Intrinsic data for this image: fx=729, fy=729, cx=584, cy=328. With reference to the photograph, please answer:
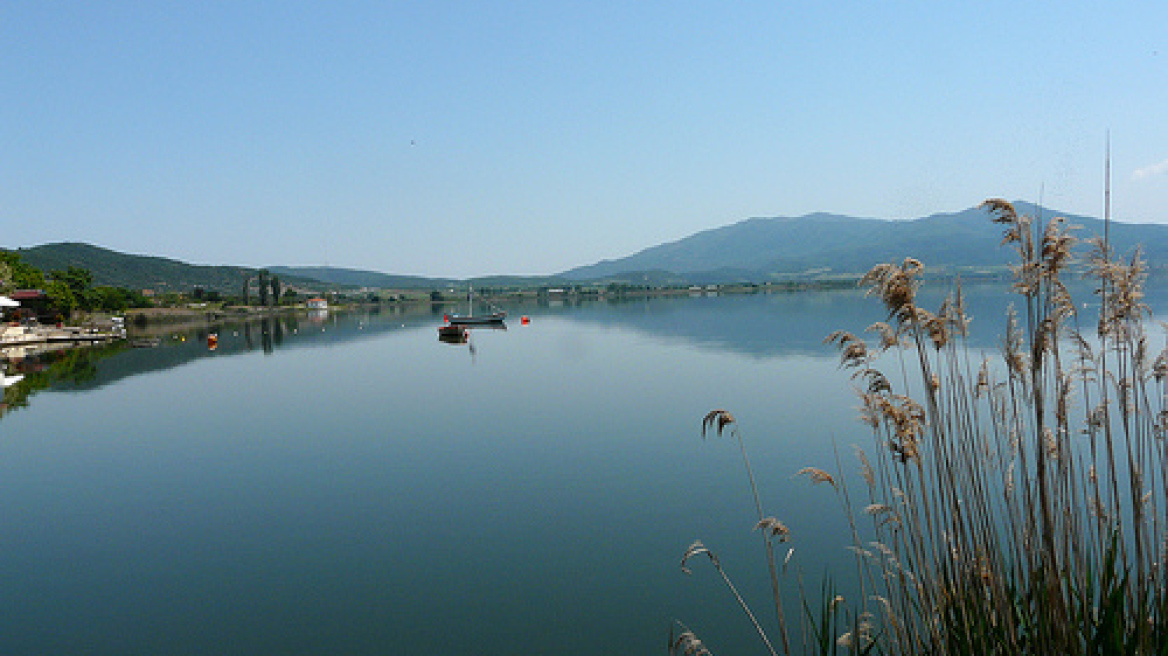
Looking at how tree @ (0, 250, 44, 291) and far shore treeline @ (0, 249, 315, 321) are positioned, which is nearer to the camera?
far shore treeline @ (0, 249, 315, 321)

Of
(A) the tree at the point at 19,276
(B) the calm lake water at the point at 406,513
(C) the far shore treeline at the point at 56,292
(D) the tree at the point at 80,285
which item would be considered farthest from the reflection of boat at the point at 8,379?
(D) the tree at the point at 80,285

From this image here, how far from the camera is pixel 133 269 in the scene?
565 ft

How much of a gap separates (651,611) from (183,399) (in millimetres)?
26107

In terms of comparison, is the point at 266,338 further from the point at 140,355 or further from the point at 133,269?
the point at 133,269

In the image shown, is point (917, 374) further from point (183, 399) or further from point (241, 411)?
point (183, 399)

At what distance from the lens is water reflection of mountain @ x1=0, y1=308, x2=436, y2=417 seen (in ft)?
109

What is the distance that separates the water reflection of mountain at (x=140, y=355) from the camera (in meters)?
33.2

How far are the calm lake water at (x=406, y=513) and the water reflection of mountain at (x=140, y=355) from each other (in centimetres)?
179

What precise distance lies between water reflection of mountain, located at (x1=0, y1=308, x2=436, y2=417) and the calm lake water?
1.79 m

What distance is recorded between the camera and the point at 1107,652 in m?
3.86

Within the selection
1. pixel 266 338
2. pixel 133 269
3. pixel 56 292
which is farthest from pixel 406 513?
pixel 133 269

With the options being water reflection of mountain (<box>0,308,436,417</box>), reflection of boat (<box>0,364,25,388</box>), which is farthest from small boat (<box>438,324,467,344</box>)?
reflection of boat (<box>0,364,25,388</box>)

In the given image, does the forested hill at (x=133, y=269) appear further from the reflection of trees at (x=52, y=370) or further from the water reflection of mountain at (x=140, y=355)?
the reflection of trees at (x=52, y=370)

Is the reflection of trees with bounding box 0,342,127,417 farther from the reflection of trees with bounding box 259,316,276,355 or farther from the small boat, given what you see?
the small boat
